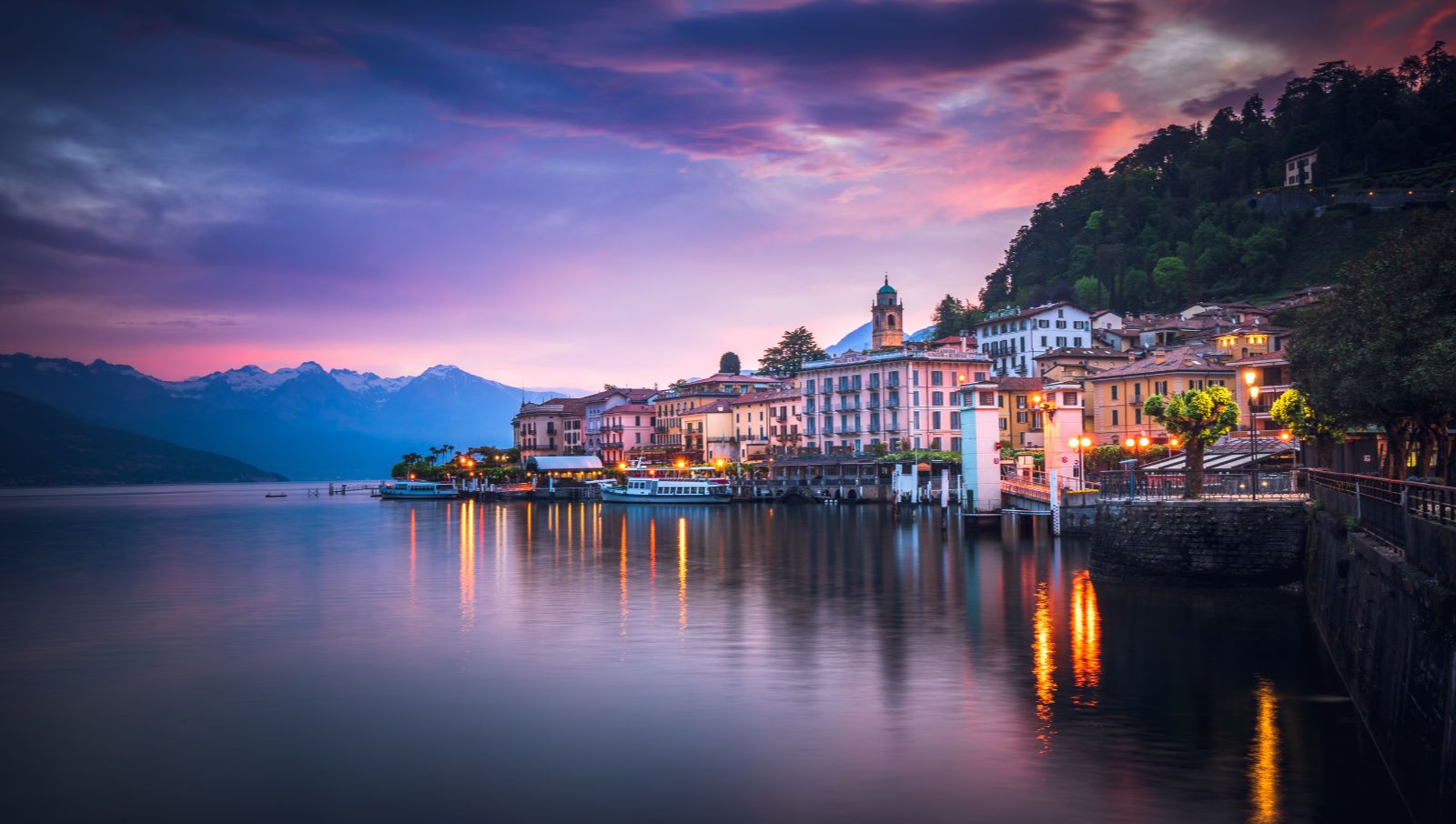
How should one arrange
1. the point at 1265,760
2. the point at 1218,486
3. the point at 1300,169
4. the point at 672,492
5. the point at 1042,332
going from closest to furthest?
Result: the point at 1265,760 → the point at 1218,486 → the point at 672,492 → the point at 1042,332 → the point at 1300,169

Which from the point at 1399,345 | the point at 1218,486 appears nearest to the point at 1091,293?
the point at 1218,486

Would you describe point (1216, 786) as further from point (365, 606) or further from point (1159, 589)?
point (365, 606)

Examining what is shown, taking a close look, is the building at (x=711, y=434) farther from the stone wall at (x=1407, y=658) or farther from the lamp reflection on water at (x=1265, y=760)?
the stone wall at (x=1407, y=658)

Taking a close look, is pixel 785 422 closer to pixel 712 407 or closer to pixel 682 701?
pixel 712 407

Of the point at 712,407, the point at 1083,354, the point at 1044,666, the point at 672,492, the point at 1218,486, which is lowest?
the point at 1044,666

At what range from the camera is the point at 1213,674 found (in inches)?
1112

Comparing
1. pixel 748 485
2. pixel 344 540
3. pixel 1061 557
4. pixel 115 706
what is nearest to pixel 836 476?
pixel 748 485

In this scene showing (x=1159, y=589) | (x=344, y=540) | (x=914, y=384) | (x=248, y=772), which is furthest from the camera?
(x=914, y=384)

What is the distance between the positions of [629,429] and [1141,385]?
319 ft

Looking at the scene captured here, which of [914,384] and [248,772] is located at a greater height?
[914,384]

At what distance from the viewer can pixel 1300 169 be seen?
6845 inches

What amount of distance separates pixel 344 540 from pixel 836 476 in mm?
61592

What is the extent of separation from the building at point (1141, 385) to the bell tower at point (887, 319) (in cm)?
3938

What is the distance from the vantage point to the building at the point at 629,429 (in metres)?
182
